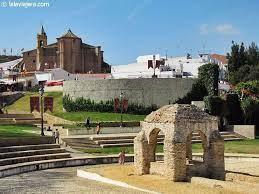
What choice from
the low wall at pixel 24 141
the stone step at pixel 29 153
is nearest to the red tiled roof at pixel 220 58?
the low wall at pixel 24 141

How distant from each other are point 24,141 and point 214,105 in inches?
929

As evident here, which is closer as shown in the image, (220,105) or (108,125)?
(108,125)

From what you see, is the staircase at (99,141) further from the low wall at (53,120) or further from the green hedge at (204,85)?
the green hedge at (204,85)

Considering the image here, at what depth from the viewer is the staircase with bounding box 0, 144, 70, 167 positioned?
2738 cm

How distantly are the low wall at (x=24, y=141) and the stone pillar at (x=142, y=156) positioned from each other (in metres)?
9.15

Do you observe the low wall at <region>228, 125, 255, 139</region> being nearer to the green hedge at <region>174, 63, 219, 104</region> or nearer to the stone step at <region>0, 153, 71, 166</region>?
the green hedge at <region>174, 63, 219, 104</region>

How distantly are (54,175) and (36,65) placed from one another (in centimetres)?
8427

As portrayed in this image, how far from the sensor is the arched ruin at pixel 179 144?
71.4 feet

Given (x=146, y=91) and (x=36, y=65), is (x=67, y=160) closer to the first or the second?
(x=146, y=91)

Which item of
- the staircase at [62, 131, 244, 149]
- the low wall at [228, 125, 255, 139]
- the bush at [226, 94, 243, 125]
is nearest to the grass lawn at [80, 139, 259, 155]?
the staircase at [62, 131, 244, 149]

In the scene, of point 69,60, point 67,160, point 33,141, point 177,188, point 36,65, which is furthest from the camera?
point 36,65

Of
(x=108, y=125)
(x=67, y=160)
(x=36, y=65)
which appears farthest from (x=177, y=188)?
(x=36, y=65)

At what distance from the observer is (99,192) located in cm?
2014

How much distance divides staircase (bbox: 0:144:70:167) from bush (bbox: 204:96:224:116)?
20881 millimetres
